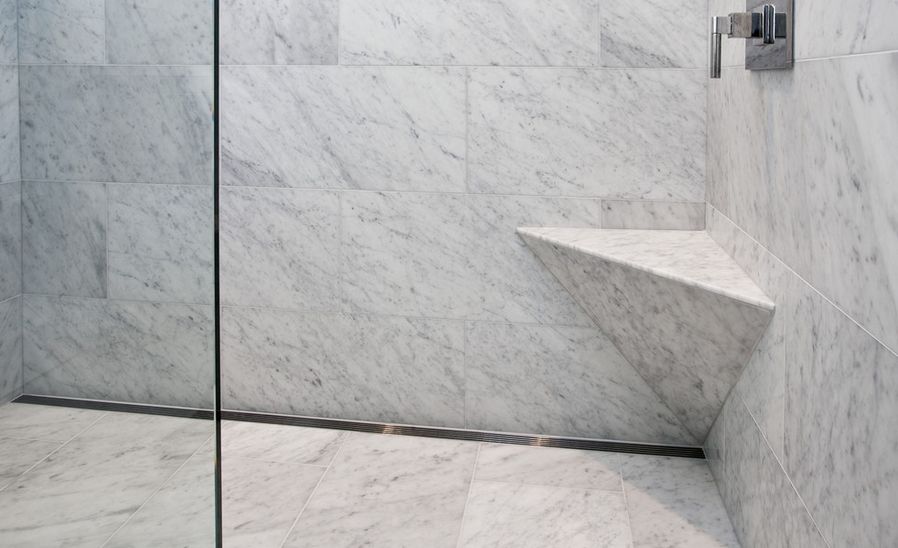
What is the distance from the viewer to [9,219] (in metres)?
0.77

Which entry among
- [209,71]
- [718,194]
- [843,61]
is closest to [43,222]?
[209,71]

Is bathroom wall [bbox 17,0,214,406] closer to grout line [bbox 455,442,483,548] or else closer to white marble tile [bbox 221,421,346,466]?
grout line [bbox 455,442,483,548]

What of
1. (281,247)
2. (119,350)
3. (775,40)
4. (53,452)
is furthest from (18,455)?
(281,247)

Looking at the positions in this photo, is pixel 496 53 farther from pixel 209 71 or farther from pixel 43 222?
pixel 43 222

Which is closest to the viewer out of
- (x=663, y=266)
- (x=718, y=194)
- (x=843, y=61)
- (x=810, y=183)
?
(x=843, y=61)

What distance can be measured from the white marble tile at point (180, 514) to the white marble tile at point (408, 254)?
187cm

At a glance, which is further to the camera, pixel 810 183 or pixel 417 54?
pixel 417 54

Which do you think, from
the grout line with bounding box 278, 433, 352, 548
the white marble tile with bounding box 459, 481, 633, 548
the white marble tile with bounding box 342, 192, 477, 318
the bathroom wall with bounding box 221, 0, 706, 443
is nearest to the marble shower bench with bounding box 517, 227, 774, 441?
the bathroom wall with bounding box 221, 0, 706, 443

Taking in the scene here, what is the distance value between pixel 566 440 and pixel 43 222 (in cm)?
225

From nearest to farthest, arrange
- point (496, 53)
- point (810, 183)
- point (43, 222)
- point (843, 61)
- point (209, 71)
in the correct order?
point (43, 222) → point (209, 71) → point (843, 61) → point (810, 183) → point (496, 53)

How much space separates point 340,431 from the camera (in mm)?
2928

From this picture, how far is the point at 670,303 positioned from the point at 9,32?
5.65ft

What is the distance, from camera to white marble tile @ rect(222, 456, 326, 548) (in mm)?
2236

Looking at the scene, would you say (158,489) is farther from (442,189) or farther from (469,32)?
(469,32)
